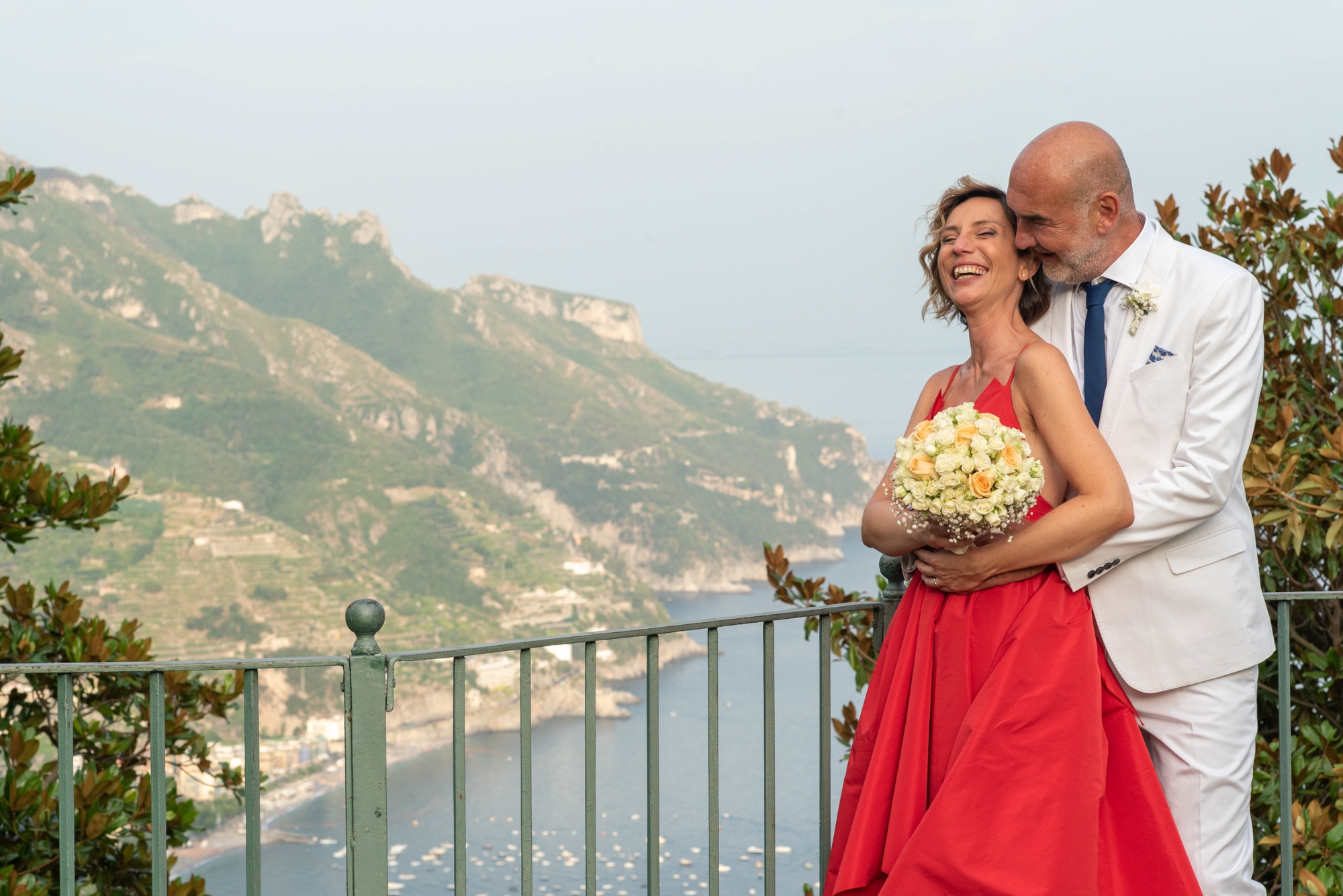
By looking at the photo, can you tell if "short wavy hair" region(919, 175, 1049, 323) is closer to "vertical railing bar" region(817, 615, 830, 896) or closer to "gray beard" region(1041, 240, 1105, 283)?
"gray beard" region(1041, 240, 1105, 283)

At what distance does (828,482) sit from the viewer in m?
115

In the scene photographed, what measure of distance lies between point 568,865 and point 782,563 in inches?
1977

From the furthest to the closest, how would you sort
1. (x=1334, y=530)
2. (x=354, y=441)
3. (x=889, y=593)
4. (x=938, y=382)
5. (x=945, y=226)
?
(x=354, y=441), (x=1334, y=530), (x=889, y=593), (x=938, y=382), (x=945, y=226)

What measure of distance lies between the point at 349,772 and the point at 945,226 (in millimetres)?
1574

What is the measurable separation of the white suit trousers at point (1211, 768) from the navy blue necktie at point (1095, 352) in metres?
0.54

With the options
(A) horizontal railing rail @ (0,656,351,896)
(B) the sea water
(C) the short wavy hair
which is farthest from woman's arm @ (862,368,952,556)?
(B) the sea water

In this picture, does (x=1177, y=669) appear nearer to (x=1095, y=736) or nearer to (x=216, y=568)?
(x=1095, y=736)

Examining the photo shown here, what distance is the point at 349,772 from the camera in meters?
1.89

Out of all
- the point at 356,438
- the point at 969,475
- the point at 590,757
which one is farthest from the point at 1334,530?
the point at 356,438

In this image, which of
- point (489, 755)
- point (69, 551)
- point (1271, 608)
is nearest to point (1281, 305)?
point (1271, 608)

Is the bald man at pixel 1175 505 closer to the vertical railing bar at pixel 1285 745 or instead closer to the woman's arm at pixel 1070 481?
the woman's arm at pixel 1070 481

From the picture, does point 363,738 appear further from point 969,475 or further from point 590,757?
point 969,475

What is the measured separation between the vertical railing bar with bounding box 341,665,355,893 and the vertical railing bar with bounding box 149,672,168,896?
319 mm

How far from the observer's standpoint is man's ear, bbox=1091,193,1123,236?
2.04m
